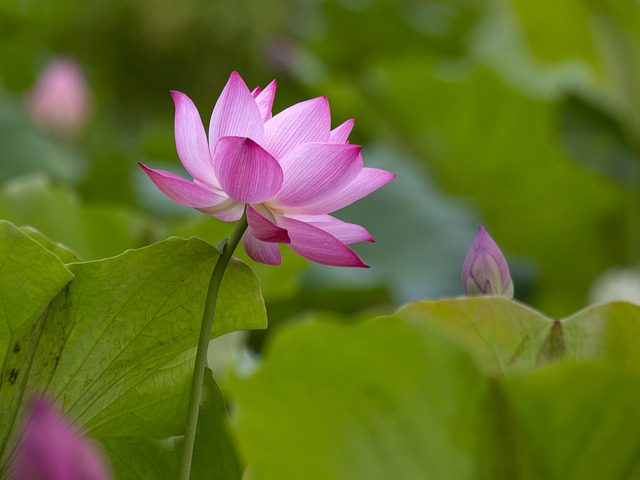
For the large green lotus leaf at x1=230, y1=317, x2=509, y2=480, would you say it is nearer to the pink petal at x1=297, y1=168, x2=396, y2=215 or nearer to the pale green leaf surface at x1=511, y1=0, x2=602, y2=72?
the pink petal at x1=297, y1=168, x2=396, y2=215

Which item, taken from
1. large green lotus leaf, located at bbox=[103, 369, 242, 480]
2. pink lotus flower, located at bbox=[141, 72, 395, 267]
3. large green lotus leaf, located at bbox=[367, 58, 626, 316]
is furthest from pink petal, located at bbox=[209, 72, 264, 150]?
large green lotus leaf, located at bbox=[367, 58, 626, 316]

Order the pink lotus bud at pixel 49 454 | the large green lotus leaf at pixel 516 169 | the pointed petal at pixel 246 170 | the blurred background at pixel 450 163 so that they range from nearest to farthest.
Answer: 1. the pink lotus bud at pixel 49 454
2. the pointed petal at pixel 246 170
3. the blurred background at pixel 450 163
4. the large green lotus leaf at pixel 516 169

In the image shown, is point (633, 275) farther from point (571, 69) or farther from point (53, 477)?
point (53, 477)

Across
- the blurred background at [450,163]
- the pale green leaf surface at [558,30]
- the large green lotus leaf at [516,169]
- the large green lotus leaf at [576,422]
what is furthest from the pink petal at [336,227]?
the pale green leaf surface at [558,30]


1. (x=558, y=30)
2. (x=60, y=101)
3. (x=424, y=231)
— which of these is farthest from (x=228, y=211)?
(x=558, y=30)

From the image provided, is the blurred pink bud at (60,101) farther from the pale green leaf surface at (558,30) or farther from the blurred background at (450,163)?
the pale green leaf surface at (558,30)

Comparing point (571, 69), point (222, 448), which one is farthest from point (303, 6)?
point (222, 448)
